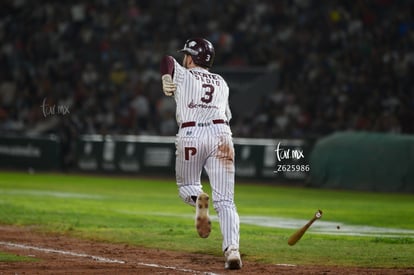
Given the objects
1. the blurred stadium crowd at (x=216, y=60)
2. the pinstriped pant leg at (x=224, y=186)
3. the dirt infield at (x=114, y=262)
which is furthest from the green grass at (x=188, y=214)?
the blurred stadium crowd at (x=216, y=60)

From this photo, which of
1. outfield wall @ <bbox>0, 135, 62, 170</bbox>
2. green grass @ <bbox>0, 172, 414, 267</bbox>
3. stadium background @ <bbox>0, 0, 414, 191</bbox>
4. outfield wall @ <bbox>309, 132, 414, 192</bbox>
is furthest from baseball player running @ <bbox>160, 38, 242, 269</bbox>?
outfield wall @ <bbox>0, 135, 62, 170</bbox>

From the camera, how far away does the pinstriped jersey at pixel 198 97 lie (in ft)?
A: 31.1

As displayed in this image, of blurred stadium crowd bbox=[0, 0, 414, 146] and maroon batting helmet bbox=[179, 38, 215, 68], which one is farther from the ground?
blurred stadium crowd bbox=[0, 0, 414, 146]

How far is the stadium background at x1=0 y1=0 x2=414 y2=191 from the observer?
2709cm

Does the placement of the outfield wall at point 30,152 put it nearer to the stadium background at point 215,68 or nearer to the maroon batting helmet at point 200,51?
the stadium background at point 215,68

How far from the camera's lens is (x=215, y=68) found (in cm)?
3072

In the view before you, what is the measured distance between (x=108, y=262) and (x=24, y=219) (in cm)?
578

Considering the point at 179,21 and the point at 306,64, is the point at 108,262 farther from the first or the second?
the point at 179,21

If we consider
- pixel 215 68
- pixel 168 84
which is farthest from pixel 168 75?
pixel 215 68

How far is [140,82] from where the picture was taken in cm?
3141

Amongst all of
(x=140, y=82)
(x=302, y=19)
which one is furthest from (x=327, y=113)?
(x=140, y=82)

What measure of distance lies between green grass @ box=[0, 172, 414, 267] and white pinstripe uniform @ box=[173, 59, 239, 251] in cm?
134

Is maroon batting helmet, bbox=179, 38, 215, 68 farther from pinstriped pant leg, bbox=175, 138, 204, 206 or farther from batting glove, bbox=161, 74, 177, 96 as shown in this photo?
pinstriped pant leg, bbox=175, 138, 204, 206

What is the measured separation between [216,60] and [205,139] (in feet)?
73.5
